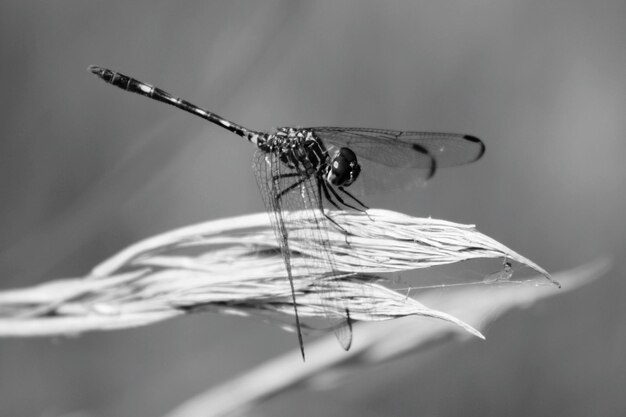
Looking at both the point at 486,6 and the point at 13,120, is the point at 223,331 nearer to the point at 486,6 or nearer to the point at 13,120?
the point at 13,120

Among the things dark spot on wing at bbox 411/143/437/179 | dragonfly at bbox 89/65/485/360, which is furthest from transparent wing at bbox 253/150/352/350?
dark spot on wing at bbox 411/143/437/179

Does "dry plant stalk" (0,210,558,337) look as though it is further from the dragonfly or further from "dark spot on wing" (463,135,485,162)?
"dark spot on wing" (463,135,485,162)

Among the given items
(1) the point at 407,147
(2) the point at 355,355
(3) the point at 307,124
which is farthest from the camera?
(3) the point at 307,124

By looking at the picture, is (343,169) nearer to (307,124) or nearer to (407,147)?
(407,147)

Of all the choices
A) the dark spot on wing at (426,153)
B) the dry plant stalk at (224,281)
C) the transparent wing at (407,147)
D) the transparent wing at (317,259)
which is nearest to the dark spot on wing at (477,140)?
the transparent wing at (407,147)

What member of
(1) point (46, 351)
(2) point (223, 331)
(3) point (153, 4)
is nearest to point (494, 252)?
(1) point (46, 351)

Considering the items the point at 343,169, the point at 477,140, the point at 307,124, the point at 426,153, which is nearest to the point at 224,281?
the point at 343,169
